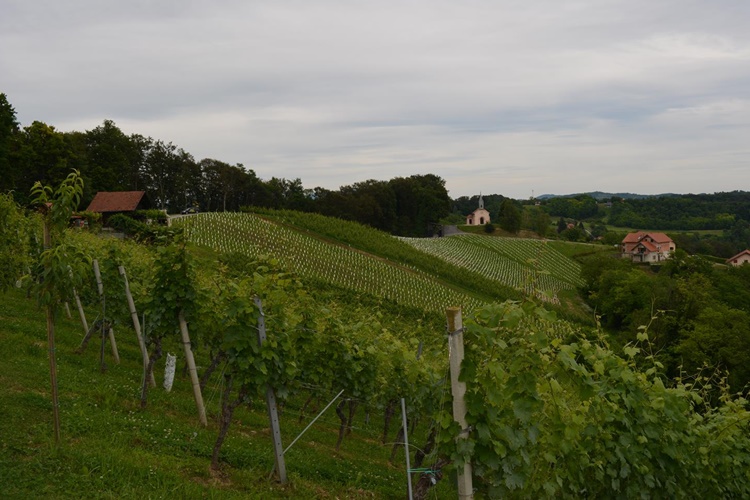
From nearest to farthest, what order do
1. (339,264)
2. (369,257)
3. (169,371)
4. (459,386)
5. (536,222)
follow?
1. (459,386)
2. (536,222)
3. (169,371)
4. (339,264)
5. (369,257)

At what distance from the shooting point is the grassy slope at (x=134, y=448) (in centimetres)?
573

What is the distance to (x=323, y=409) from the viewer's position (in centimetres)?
809

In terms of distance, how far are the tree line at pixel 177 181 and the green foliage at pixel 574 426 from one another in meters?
42.9

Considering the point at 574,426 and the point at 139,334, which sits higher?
the point at 574,426

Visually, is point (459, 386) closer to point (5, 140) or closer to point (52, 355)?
point (52, 355)

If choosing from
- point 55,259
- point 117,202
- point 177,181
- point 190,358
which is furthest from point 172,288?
point 177,181

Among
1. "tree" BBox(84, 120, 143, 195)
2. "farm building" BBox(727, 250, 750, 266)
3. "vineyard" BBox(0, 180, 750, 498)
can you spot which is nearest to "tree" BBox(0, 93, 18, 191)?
"tree" BBox(84, 120, 143, 195)

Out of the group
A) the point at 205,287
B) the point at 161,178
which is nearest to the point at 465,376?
the point at 205,287

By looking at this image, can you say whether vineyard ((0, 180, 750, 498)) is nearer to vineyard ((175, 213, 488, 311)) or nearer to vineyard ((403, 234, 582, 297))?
vineyard ((175, 213, 488, 311))

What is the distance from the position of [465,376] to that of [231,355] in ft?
10.4

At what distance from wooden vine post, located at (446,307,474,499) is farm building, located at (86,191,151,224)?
49567 mm

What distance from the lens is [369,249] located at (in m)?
51.3

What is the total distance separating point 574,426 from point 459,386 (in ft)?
5.19

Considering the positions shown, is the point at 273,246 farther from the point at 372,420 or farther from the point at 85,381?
the point at 85,381
